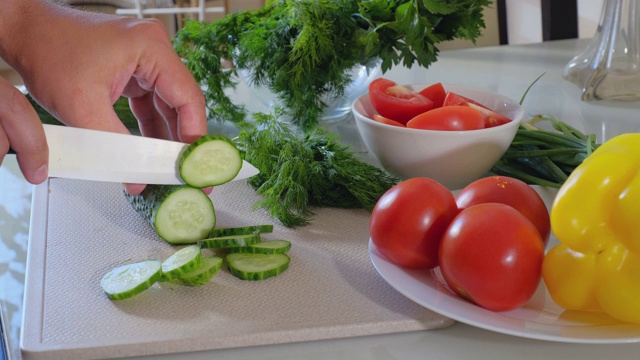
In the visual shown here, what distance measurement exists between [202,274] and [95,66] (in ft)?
1.07

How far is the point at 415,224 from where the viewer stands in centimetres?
99

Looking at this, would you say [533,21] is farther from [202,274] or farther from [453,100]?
[202,274]

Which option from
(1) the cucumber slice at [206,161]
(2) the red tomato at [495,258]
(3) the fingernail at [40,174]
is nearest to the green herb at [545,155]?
(2) the red tomato at [495,258]

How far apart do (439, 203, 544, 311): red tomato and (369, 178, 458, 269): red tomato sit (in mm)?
59

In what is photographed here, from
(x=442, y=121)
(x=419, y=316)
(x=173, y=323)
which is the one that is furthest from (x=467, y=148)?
(x=173, y=323)

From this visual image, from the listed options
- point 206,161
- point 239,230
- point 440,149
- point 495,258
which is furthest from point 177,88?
point 495,258

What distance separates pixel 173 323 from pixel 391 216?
0.97 feet

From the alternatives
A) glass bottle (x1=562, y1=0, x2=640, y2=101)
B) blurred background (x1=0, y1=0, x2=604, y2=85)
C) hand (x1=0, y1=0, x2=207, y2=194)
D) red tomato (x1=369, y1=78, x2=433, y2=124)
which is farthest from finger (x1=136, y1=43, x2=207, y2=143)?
glass bottle (x1=562, y1=0, x2=640, y2=101)

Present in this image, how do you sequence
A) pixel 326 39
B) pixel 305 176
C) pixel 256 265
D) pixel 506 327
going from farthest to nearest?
pixel 326 39, pixel 305 176, pixel 256 265, pixel 506 327

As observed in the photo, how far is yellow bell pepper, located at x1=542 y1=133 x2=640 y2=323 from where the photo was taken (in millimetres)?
875

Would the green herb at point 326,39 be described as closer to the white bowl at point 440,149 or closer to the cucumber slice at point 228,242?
the white bowl at point 440,149

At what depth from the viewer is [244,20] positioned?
5.49ft

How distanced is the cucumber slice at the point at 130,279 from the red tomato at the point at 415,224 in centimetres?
29

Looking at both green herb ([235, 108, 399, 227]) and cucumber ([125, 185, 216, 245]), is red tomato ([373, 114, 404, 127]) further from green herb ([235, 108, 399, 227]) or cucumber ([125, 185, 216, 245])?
cucumber ([125, 185, 216, 245])
